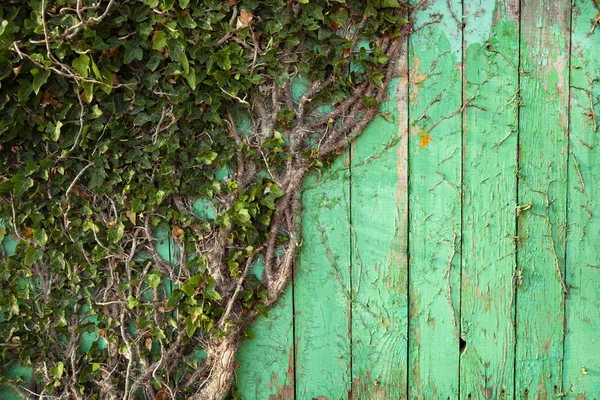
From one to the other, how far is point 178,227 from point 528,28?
1357mm

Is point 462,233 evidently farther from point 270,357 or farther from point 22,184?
point 22,184

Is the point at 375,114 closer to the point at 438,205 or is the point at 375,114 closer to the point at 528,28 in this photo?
the point at 438,205

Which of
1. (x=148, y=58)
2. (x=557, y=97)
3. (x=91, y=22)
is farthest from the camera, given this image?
(x=557, y=97)

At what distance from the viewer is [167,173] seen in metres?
2.09

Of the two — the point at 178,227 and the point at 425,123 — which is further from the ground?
the point at 425,123

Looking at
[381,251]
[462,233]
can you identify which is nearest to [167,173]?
[381,251]

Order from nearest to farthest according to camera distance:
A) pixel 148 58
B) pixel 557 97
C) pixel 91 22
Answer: pixel 91 22
pixel 148 58
pixel 557 97

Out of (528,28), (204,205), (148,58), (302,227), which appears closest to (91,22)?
(148,58)

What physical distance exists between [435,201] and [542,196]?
371 mm

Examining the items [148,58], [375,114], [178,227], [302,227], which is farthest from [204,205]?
[375,114]

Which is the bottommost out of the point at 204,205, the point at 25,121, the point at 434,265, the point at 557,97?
the point at 434,265

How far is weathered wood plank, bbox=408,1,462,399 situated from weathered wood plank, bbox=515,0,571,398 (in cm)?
23

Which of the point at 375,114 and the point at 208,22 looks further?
the point at 375,114

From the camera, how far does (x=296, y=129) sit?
2.16 meters
